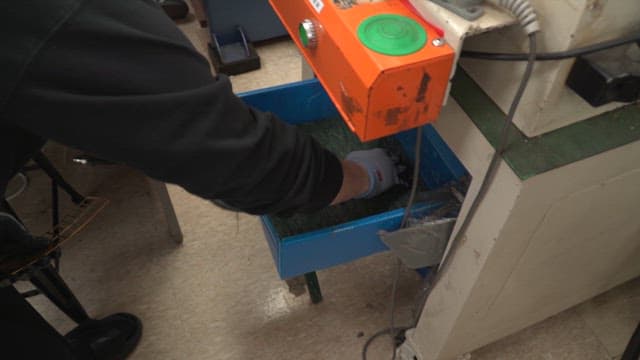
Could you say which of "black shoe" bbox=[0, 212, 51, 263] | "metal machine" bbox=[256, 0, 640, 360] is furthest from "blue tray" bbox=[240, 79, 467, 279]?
"black shoe" bbox=[0, 212, 51, 263]

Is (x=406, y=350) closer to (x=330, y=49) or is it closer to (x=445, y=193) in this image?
(x=445, y=193)

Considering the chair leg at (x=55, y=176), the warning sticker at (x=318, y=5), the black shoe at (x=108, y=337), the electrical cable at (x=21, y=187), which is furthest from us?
the electrical cable at (x=21, y=187)

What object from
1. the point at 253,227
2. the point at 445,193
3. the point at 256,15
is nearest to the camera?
the point at 445,193

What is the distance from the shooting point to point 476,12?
0.57m

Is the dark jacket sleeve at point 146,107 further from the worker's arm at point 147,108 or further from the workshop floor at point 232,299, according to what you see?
the workshop floor at point 232,299

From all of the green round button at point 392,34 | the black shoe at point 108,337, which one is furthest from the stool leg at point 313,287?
the green round button at point 392,34

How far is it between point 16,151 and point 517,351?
51.0 inches

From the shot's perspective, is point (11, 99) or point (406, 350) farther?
point (406, 350)

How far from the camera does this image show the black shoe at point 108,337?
4.22 ft

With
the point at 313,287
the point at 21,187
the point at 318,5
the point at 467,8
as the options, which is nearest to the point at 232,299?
the point at 313,287

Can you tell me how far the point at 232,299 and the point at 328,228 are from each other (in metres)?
0.62

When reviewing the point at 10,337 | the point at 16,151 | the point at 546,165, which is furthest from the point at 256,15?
the point at 546,165

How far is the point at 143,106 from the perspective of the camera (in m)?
0.56

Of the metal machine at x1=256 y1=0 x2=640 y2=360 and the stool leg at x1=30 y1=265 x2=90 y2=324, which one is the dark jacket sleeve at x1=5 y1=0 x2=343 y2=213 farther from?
the stool leg at x1=30 y1=265 x2=90 y2=324
